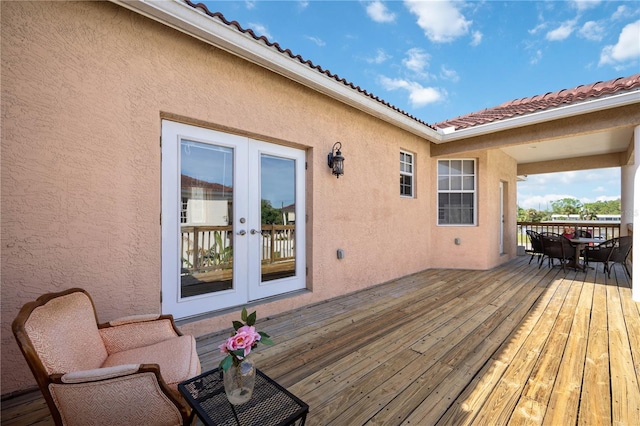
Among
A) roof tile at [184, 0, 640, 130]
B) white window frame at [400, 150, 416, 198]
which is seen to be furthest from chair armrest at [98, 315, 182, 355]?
white window frame at [400, 150, 416, 198]

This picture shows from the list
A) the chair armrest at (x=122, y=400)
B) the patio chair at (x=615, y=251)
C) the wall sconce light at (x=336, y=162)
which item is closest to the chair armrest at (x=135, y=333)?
the chair armrest at (x=122, y=400)

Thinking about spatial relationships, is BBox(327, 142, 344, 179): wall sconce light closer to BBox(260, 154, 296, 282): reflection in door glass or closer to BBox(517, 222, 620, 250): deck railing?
BBox(260, 154, 296, 282): reflection in door glass

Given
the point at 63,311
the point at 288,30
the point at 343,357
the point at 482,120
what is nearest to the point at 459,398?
A: the point at 343,357

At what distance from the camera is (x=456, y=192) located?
22.2 ft

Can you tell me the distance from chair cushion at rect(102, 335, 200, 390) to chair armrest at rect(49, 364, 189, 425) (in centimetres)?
12

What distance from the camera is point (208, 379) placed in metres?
1.57

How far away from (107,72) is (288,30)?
4247mm

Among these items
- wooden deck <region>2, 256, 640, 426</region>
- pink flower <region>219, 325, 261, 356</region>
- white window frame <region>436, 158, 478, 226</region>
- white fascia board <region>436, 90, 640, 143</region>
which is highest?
white fascia board <region>436, 90, 640, 143</region>

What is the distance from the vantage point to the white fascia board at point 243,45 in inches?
96.0

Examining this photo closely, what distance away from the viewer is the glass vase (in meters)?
1.33

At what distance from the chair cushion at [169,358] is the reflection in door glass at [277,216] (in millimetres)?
1829

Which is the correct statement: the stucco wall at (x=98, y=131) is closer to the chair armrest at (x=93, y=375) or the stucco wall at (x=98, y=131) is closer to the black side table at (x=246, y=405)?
the chair armrest at (x=93, y=375)

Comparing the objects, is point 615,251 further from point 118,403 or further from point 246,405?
point 118,403

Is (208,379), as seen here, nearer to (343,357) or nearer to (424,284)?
(343,357)
